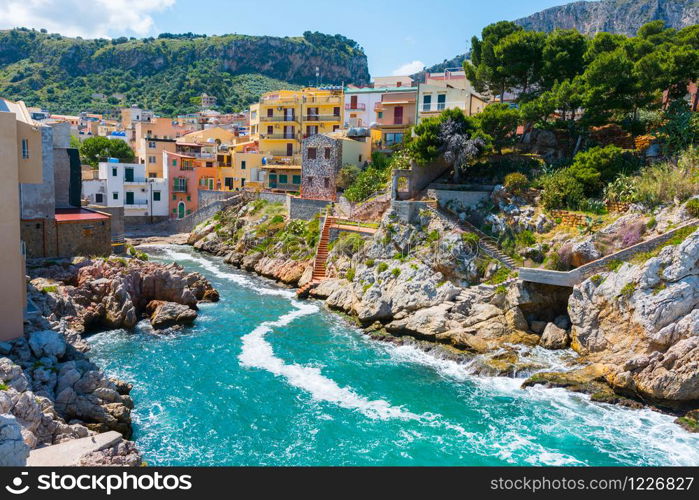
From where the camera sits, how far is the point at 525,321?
33.1 m

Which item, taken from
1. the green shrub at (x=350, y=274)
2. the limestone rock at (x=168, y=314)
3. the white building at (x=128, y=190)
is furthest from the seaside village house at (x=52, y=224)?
the white building at (x=128, y=190)

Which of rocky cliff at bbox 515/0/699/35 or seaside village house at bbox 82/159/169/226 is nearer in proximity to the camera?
seaside village house at bbox 82/159/169/226

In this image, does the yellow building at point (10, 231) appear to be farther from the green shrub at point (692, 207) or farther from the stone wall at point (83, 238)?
the green shrub at point (692, 207)

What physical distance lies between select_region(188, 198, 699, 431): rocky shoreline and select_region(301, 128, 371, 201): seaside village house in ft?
46.6

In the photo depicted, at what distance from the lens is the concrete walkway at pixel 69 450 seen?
17.4 metres

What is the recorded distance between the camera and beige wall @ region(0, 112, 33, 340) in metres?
24.0

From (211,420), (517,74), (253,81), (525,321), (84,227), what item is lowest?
(211,420)

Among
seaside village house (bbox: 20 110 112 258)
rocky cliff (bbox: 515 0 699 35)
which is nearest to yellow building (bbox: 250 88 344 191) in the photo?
seaside village house (bbox: 20 110 112 258)

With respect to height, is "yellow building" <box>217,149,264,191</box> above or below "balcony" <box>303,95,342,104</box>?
below

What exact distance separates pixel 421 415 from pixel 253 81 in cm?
16466

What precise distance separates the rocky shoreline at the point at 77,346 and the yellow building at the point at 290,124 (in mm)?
26046

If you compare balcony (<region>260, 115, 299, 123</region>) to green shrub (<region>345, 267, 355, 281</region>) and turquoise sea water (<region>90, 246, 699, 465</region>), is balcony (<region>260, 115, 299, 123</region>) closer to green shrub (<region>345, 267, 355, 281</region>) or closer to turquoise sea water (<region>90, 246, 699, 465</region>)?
green shrub (<region>345, 267, 355, 281</region>)

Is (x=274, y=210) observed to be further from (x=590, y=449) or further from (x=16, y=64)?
(x=16, y=64)
